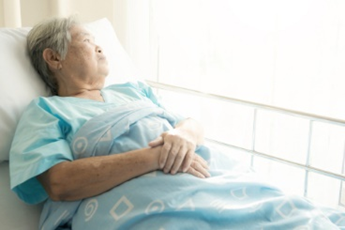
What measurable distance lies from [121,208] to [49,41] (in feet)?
2.23

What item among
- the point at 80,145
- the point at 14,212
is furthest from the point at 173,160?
the point at 14,212

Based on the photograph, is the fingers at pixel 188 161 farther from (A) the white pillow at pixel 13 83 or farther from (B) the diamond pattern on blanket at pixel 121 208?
(A) the white pillow at pixel 13 83

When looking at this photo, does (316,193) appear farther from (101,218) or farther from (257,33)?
(101,218)

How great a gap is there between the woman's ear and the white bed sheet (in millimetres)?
413

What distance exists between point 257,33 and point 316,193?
0.76 meters

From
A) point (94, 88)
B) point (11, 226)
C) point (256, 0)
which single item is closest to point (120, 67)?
point (94, 88)

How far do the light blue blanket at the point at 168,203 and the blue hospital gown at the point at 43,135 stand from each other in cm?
6

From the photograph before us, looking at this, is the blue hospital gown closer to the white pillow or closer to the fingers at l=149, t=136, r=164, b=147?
the white pillow

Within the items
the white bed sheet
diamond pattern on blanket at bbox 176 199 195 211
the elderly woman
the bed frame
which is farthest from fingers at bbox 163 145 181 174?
the bed frame

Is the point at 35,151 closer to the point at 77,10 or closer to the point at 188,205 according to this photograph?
the point at 188,205

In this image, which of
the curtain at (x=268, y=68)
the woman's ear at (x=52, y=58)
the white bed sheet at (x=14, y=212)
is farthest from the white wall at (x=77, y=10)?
the white bed sheet at (x=14, y=212)

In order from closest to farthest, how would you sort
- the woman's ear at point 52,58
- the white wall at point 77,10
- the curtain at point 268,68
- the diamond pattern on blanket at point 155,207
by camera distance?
the diamond pattern on blanket at point 155,207 → the woman's ear at point 52,58 → the curtain at point 268,68 → the white wall at point 77,10

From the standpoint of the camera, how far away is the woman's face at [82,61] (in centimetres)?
165

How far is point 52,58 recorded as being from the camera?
1.66 metres
